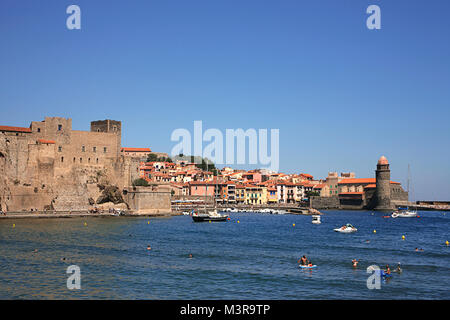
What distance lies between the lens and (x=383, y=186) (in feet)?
360

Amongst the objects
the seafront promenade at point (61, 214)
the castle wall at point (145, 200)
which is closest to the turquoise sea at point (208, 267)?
the seafront promenade at point (61, 214)

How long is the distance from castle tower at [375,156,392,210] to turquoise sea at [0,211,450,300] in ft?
227

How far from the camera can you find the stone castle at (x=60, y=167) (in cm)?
5906

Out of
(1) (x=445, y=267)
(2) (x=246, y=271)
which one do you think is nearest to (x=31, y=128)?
(2) (x=246, y=271)

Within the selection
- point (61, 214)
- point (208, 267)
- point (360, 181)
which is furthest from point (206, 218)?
point (360, 181)

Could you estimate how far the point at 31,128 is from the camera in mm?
64938

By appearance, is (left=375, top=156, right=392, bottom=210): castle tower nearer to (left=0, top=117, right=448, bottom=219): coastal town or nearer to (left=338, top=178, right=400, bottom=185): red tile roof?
(left=338, top=178, right=400, bottom=185): red tile roof

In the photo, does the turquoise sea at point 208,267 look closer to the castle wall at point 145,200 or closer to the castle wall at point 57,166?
the castle wall at point 57,166

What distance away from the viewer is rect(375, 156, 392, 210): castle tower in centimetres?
10925

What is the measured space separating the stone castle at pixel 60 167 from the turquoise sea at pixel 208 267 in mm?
18002

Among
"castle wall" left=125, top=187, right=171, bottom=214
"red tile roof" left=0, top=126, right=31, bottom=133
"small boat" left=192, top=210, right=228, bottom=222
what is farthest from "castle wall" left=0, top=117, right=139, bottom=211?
"small boat" left=192, top=210, right=228, bottom=222

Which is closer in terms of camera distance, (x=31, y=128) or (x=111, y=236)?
(x=111, y=236)
